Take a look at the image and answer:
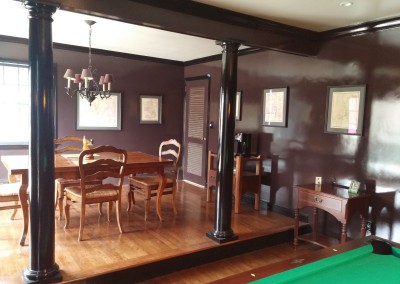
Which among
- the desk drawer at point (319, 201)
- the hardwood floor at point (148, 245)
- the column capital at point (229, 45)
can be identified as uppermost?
the column capital at point (229, 45)

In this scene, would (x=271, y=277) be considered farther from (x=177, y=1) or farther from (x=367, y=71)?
(x=367, y=71)

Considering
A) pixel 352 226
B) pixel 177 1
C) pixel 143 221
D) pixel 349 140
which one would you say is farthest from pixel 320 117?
pixel 143 221

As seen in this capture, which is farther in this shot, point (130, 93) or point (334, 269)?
point (130, 93)

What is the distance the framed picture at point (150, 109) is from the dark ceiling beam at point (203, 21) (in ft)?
10.2

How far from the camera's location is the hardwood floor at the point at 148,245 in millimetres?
2850

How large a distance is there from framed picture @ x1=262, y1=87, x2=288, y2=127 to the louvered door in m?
1.45

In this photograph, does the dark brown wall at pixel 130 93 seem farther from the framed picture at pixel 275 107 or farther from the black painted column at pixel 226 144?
the black painted column at pixel 226 144

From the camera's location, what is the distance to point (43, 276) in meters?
2.47

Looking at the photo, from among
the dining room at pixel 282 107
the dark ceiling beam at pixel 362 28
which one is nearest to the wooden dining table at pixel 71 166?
the dining room at pixel 282 107

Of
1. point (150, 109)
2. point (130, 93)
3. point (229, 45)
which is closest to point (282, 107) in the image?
point (229, 45)

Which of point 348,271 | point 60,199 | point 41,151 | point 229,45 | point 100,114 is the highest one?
point 229,45

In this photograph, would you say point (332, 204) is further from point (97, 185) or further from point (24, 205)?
point (24, 205)

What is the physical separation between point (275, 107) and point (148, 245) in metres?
2.52

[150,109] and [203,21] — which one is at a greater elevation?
[203,21]
